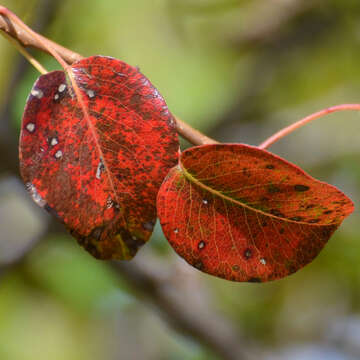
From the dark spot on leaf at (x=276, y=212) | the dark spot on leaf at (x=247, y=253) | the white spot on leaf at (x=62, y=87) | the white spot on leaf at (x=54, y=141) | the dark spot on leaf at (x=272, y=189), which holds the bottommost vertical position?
the dark spot on leaf at (x=247, y=253)

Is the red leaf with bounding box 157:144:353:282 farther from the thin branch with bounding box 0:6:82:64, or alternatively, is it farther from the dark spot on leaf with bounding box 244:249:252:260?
the thin branch with bounding box 0:6:82:64

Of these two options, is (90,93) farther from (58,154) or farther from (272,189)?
(272,189)

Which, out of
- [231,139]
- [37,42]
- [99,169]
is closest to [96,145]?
[99,169]

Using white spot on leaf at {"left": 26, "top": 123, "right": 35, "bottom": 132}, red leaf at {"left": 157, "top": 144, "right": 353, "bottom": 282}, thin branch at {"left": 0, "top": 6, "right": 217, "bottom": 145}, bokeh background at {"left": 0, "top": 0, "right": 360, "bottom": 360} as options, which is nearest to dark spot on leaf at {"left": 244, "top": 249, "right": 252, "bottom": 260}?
red leaf at {"left": 157, "top": 144, "right": 353, "bottom": 282}

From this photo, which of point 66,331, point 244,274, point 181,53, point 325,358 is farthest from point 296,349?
point 244,274

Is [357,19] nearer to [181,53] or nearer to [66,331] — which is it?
[181,53]

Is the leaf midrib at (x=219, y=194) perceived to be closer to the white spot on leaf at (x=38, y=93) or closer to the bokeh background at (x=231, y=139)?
the white spot on leaf at (x=38, y=93)

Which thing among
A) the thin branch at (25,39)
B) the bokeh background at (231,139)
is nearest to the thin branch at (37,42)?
the thin branch at (25,39)
